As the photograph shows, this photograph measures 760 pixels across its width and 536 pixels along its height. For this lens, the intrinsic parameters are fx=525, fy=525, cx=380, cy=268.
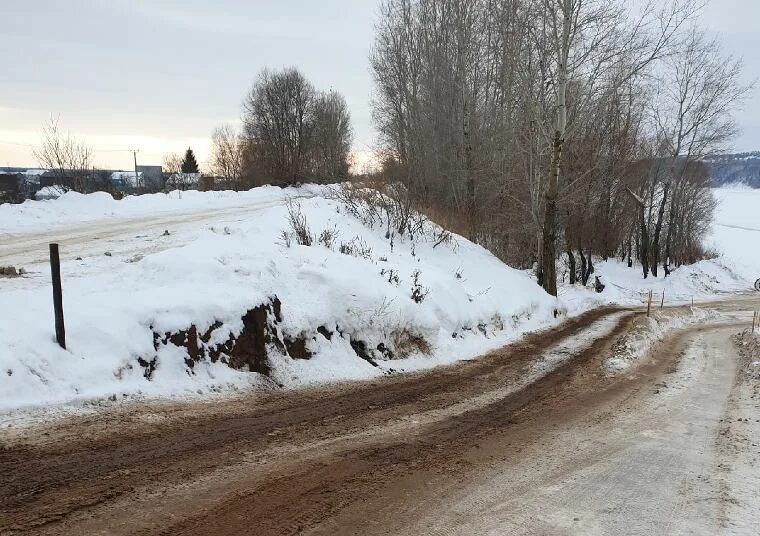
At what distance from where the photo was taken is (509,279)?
49.1 ft

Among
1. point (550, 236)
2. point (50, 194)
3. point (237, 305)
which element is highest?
point (50, 194)

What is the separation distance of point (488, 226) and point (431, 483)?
18.2 m

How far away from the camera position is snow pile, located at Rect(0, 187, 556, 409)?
5363 mm

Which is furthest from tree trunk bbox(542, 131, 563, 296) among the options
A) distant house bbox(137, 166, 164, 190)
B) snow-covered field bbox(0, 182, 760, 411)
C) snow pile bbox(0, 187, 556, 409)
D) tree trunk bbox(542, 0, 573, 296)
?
distant house bbox(137, 166, 164, 190)

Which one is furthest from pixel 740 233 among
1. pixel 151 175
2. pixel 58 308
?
pixel 58 308

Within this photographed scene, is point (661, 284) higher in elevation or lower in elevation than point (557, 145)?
lower

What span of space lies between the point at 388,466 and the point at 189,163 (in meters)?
71.3

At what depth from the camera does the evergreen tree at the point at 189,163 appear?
226ft

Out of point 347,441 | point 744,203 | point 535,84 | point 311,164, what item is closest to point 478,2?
point 535,84

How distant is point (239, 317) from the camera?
270 inches

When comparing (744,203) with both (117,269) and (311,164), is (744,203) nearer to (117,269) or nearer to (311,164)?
(311,164)

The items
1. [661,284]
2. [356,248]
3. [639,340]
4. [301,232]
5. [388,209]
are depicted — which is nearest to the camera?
[301,232]

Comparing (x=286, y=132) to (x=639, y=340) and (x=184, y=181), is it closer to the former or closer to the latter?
(x=184, y=181)

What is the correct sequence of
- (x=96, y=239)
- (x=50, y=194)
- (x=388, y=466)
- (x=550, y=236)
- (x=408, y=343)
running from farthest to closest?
(x=50, y=194) < (x=550, y=236) < (x=96, y=239) < (x=408, y=343) < (x=388, y=466)
